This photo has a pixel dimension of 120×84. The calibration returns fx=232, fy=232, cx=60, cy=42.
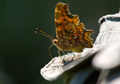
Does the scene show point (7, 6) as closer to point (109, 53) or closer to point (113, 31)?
point (113, 31)

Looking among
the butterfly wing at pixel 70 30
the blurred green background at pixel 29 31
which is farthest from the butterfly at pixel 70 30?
the blurred green background at pixel 29 31

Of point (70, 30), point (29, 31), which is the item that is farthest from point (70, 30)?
point (29, 31)

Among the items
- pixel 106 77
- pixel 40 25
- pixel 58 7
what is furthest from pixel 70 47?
pixel 40 25

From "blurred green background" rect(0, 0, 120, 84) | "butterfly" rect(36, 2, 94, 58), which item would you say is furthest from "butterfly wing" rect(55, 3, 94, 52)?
"blurred green background" rect(0, 0, 120, 84)

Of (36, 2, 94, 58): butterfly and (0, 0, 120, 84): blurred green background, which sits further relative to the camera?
(0, 0, 120, 84): blurred green background

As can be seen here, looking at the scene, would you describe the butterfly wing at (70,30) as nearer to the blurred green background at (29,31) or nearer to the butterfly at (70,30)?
the butterfly at (70,30)

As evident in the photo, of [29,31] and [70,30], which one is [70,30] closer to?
[70,30]

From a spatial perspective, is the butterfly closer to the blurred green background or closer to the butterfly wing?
the butterfly wing
